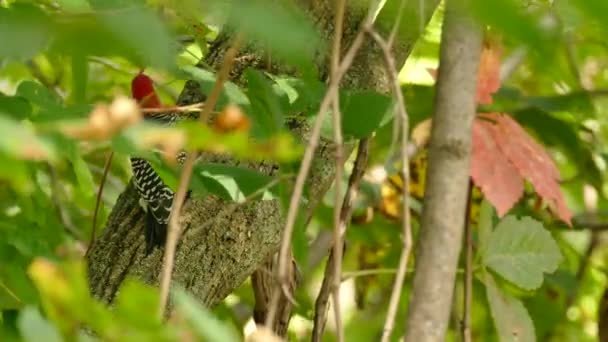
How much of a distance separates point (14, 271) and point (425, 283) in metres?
0.65

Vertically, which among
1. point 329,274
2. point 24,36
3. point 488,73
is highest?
point 24,36

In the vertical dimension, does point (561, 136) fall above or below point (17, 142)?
below

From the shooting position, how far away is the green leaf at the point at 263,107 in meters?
1.24

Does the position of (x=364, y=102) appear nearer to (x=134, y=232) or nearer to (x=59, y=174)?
(x=134, y=232)

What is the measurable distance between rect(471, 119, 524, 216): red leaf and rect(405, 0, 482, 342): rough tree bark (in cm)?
38

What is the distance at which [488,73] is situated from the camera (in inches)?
76.3

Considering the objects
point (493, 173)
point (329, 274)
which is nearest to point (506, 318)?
point (493, 173)

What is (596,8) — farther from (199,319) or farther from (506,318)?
(506,318)

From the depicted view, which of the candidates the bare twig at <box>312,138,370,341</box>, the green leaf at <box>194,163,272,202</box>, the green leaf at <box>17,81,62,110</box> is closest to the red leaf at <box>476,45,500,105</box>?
the bare twig at <box>312,138,370,341</box>

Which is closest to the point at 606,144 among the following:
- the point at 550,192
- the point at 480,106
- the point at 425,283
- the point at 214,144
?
the point at 480,106

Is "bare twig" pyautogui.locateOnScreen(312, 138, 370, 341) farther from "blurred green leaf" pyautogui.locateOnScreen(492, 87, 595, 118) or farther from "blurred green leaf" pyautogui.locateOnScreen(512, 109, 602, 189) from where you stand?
"blurred green leaf" pyautogui.locateOnScreen(512, 109, 602, 189)

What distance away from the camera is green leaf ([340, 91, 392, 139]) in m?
1.49

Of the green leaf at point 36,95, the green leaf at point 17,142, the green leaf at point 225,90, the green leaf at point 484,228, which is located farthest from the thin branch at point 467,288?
the green leaf at point 17,142

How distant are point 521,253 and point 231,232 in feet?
1.59
